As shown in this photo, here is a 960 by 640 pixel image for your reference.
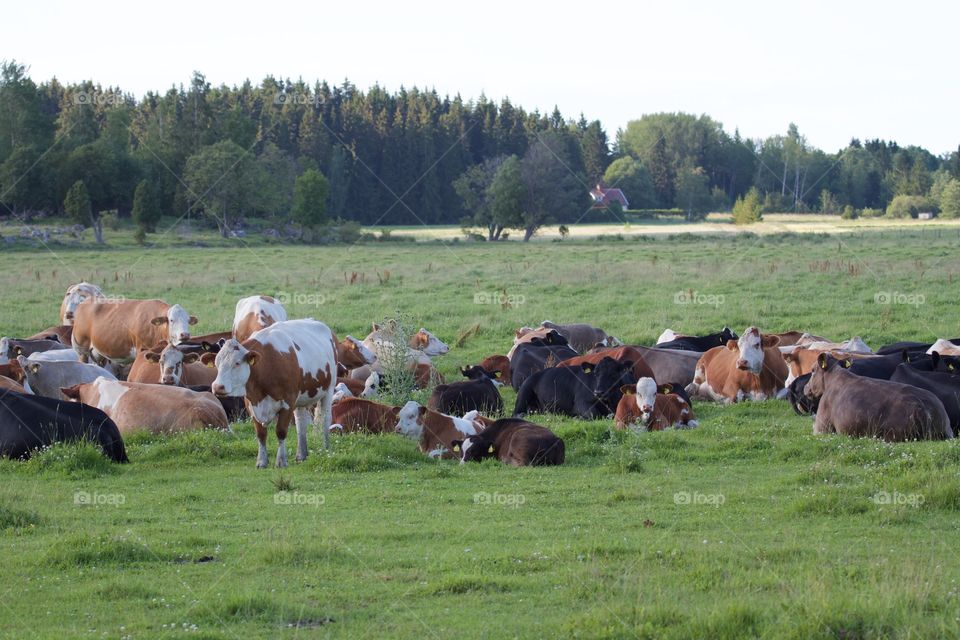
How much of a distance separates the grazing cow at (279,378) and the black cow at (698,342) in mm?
7610

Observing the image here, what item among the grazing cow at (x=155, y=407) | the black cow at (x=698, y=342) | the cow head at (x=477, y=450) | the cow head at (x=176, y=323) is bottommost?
the cow head at (x=477, y=450)

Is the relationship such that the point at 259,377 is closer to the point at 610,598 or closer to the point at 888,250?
the point at 610,598

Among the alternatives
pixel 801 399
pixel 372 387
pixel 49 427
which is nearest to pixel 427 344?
pixel 372 387

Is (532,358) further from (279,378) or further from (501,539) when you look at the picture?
(501,539)

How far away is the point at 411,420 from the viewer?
43.7 ft

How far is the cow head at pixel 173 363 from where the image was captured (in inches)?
610

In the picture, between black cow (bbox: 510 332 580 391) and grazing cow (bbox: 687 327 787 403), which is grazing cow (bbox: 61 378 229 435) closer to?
black cow (bbox: 510 332 580 391)

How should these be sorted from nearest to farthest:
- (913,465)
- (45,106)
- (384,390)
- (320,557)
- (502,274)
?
(320,557) → (913,465) → (384,390) → (502,274) → (45,106)

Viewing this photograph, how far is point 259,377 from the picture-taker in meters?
12.0

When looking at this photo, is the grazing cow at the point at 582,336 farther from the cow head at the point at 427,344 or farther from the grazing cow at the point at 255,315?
the grazing cow at the point at 255,315

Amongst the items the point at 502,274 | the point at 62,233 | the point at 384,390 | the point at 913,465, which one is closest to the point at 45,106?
the point at 62,233

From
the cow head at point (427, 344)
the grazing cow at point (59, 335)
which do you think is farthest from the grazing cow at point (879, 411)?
the grazing cow at point (59, 335)

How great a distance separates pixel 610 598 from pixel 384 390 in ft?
31.9

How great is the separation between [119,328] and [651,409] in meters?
10.4
